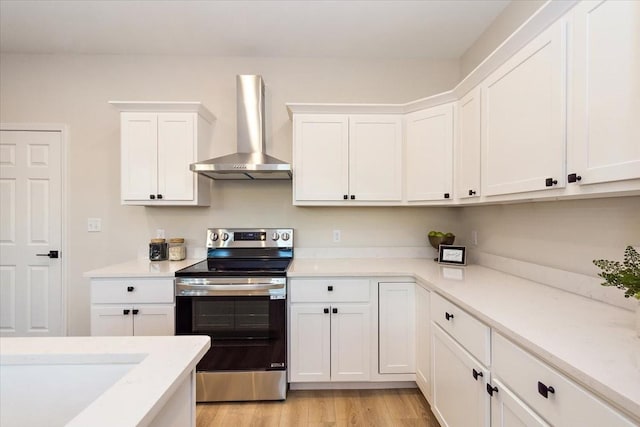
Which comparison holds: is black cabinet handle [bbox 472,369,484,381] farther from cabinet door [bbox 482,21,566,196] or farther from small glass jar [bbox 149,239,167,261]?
small glass jar [bbox 149,239,167,261]

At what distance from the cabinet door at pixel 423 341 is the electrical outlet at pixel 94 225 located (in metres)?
2.81

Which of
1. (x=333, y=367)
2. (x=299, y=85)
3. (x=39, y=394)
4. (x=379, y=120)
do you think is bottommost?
(x=333, y=367)

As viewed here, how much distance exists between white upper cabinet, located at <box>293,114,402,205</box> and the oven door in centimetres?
84

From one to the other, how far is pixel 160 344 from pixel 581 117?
166 cm

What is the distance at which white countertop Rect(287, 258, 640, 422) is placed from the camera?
0.77m

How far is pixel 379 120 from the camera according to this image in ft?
8.21

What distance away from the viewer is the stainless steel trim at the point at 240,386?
210 centimetres

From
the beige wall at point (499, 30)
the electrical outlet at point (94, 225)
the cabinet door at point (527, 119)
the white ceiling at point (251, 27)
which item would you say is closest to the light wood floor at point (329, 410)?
the cabinet door at point (527, 119)

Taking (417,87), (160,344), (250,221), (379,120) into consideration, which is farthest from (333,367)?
(417,87)

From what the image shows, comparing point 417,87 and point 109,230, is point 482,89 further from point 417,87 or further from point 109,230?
point 109,230

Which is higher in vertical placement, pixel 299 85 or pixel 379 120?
pixel 299 85

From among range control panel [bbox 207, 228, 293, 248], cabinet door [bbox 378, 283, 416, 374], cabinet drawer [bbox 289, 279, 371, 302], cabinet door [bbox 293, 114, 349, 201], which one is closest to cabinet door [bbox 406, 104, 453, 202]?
cabinet door [bbox 293, 114, 349, 201]

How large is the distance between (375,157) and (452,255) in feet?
3.24

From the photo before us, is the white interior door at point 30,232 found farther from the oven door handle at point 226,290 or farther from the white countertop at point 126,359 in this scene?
the white countertop at point 126,359
